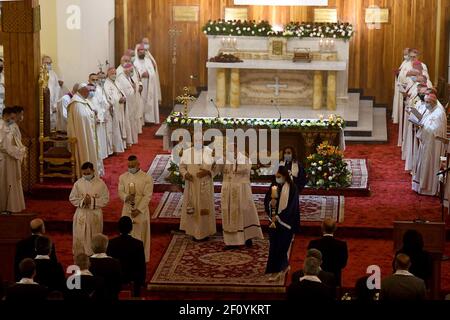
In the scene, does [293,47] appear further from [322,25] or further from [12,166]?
[12,166]

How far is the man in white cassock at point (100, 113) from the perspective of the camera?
23422 mm

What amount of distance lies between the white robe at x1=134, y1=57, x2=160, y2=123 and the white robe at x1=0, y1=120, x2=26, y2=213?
7.87 m

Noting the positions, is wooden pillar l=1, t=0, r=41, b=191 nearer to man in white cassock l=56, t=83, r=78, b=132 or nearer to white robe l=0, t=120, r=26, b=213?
white robe l=0, t=120, r=26, b=213

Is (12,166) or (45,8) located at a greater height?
(45,8)

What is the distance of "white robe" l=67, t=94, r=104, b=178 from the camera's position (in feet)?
71.8

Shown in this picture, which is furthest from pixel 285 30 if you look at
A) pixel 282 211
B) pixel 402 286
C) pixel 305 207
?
pixel 402 286

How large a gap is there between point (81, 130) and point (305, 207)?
14.1 ft

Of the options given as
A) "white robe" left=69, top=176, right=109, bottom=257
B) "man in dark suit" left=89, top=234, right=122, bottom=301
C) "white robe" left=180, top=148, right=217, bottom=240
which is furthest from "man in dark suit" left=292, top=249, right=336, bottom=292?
"white robe" left=180, top=148, right=217, bottom=240

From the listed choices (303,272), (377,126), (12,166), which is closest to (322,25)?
(377,126)

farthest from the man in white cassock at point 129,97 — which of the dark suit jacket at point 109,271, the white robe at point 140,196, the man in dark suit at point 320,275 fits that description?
the man in dark suit at point 320,275

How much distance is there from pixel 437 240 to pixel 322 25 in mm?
13129

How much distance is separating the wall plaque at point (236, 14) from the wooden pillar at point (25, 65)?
8944mm

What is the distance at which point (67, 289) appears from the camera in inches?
516

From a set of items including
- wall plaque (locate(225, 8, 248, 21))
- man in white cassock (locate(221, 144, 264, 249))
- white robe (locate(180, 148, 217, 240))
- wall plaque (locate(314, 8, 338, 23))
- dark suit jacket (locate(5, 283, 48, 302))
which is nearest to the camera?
dark suit jacket (locate(5, 283, 48, 302))
